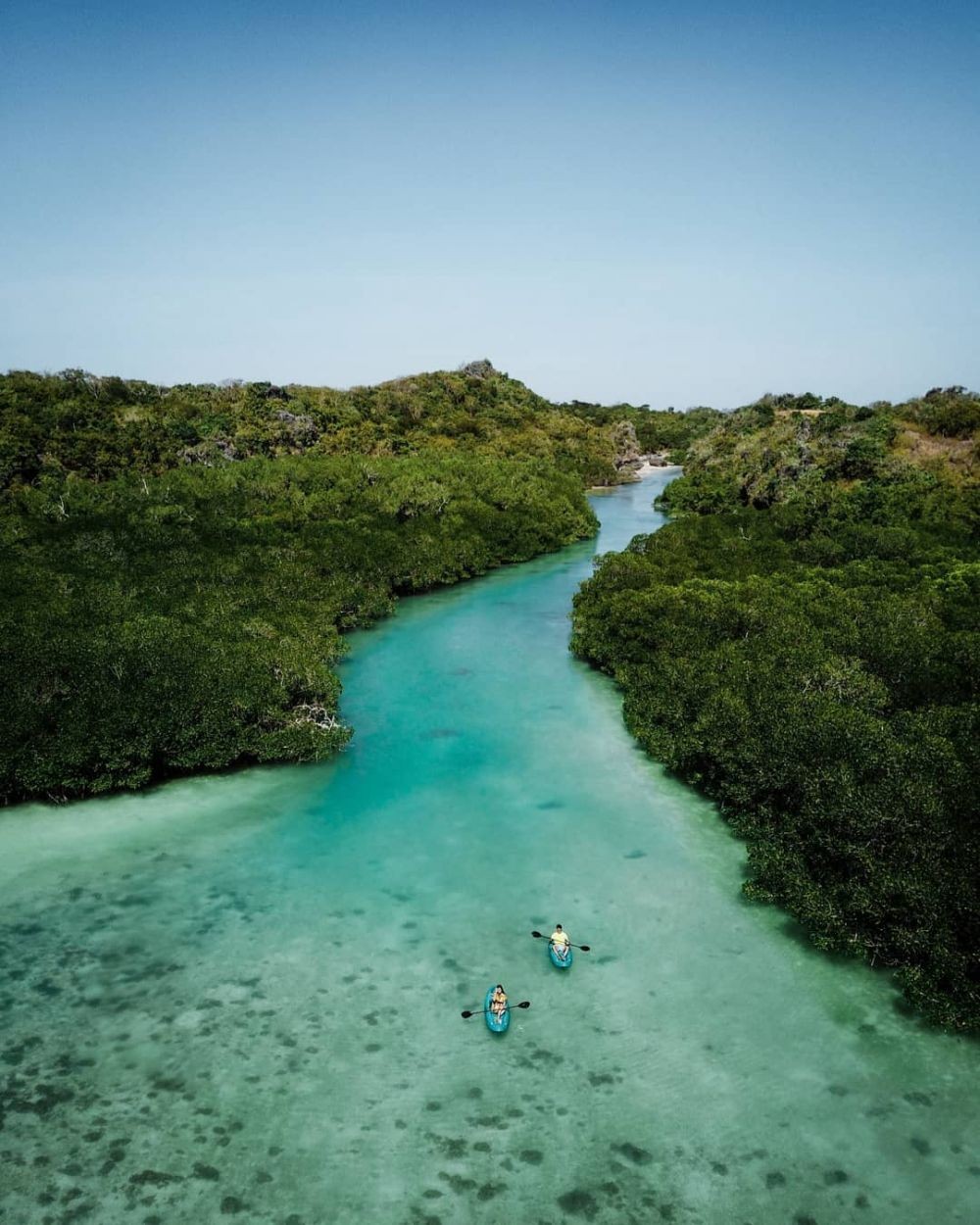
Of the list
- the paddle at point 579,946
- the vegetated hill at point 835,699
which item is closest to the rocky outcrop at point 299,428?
the vegetated hill at point 835,699

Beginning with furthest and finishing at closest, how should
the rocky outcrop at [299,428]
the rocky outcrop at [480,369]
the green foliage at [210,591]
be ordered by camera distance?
the rocky outcrop at [480,369] → the rocky outcrop at [299,428] → the green foliage at [210,591]

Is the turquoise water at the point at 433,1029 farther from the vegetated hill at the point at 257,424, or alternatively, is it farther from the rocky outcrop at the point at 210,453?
the rocky outcrop at the point at 210,453

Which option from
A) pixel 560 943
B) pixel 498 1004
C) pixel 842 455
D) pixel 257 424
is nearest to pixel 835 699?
pixel 560 943

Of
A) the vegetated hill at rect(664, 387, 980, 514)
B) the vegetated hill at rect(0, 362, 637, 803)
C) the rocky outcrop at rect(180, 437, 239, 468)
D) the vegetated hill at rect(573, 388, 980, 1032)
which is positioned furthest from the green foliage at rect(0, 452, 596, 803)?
the vegetated hill at rect(664, 387, 980, 514)

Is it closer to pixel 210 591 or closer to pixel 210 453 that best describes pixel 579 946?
pixel 210 591

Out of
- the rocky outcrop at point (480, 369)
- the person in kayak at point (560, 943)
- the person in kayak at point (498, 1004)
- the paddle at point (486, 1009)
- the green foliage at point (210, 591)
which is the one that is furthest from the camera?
the rocky outcrop at point (480, 369)

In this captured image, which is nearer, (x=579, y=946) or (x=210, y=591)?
(x=579, y=946)
